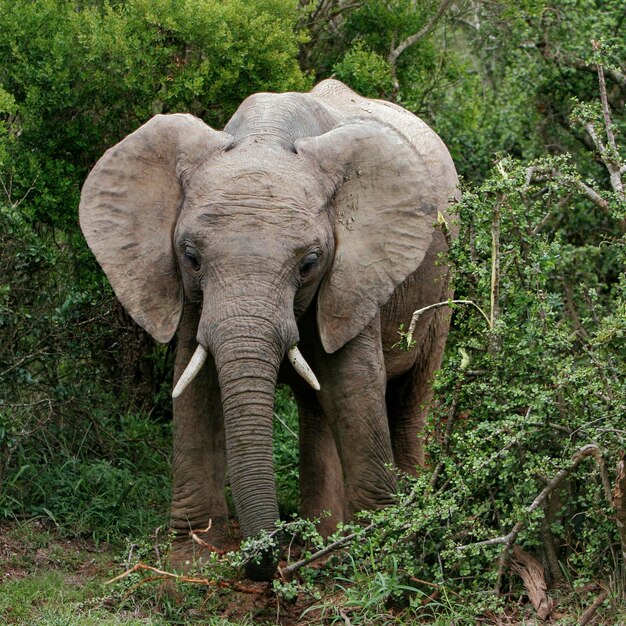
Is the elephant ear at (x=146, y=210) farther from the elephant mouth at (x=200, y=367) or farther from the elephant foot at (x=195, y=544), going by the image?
the elephant foot at (x=195, y=544)

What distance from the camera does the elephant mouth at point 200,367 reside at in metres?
6.41

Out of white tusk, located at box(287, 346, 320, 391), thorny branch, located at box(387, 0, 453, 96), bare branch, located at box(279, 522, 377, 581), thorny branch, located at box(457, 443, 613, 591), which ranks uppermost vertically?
Result: thorny branch, located at box(387, 0, 453, 96)

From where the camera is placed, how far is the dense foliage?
19.9 feet

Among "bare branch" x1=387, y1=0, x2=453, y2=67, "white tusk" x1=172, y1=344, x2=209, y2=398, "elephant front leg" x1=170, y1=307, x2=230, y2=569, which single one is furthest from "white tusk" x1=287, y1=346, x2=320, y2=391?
"bare branch" x1=387, y1=0, x2=453, y2=67

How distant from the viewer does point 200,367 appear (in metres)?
6.42

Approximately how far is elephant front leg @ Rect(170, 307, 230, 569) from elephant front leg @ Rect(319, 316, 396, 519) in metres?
0.60

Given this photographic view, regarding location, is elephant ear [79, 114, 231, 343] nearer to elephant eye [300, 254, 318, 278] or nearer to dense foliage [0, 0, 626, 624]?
elephant eye [300, 254, 318, 278]

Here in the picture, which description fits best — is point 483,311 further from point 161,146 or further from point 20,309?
point 20,309

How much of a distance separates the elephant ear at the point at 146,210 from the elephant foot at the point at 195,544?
3.31 ft

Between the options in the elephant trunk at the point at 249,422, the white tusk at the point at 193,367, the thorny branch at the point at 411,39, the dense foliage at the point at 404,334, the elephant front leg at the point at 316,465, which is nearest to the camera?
the dense foliage at the point at 404,334

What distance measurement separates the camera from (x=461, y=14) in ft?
36.1

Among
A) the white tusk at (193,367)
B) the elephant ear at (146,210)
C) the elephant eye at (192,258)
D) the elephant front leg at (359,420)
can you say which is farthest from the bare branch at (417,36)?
the white tusk at (193,367)

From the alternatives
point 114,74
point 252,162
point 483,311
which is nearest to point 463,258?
point 483,311

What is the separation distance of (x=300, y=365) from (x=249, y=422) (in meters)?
0.47
